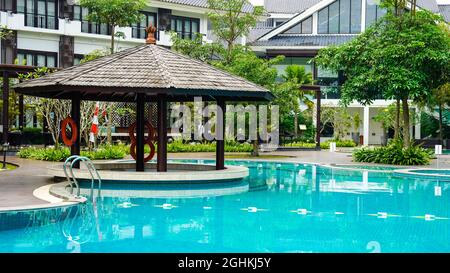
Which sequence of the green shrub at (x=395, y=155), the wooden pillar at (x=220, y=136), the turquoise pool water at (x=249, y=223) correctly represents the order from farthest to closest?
the green shrub at (x=395, y=155)
the wooden pillar at (x=220, y=136)
the turquoise pool water at (x=249, y=223)

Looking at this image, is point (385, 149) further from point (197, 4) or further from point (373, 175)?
point (197, 4)

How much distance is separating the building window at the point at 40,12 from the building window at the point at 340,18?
20806mm

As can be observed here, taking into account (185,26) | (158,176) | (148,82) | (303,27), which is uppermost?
(303,27)

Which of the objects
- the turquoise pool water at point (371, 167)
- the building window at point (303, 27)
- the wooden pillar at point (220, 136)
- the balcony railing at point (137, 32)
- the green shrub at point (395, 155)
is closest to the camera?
the wooden pillar at point (220, 136)

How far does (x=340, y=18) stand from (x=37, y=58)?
931 inches

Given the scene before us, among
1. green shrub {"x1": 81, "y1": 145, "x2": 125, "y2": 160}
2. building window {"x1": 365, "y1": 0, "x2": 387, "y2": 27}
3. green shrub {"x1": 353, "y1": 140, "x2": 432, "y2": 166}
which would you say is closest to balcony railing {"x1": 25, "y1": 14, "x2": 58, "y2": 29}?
green shrub {"x1": 81, "y1": 145, "x2": 125, "y2": 160}

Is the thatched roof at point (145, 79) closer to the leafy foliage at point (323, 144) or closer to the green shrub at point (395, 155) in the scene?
the green shrub at point (395, 155)

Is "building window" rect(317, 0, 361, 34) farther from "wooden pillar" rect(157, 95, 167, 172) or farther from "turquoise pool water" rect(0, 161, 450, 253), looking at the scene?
"wooden pillar" rect(157, 95, 167, 172)

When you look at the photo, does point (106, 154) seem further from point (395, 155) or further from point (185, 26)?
point (185, 26)

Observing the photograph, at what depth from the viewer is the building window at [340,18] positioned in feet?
159

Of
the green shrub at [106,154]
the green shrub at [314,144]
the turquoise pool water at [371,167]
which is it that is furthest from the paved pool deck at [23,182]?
the green shrub at [314,144]

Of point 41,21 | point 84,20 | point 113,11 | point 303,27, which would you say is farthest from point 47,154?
point 303,27

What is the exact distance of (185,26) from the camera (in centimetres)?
4481

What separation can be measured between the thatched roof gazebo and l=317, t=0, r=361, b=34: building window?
31177 millimetres
